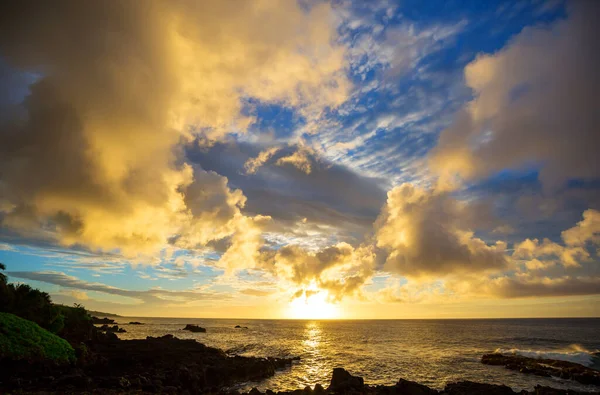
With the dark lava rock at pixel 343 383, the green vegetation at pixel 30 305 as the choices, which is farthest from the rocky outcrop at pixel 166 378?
the green vegetation at pixel 30 305

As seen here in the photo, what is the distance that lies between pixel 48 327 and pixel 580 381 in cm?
7307

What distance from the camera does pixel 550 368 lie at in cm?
4875

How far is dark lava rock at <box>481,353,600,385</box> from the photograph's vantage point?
41.8m

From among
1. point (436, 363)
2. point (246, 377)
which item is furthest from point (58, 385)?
point (436, 363)

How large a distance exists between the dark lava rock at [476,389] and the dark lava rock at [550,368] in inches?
731

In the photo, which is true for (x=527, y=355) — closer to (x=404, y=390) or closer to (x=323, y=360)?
(x=323, y=360)

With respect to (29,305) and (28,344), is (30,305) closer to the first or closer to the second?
(29,305)

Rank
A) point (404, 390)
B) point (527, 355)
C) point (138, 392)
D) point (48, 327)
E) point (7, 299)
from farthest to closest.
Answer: point (527, 355)
point (48, 327)
point (7, 299)
point (404, 390)
point (138, 392)

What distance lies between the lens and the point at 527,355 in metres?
65.5

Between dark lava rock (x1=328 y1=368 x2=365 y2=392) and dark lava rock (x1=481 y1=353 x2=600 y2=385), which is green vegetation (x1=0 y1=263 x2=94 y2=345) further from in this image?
dark lava rock (x1=481 y1=353 x2=600 y2=385)

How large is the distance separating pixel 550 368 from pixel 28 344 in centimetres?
6746

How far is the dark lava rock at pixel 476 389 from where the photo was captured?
31.6 meters

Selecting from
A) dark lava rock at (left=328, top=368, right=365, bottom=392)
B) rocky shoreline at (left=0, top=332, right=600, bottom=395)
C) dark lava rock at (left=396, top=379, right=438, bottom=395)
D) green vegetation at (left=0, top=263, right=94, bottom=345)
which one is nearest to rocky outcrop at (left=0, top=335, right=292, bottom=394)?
rocky shoreline at (left=0, top=332, right=600, bottom=395)

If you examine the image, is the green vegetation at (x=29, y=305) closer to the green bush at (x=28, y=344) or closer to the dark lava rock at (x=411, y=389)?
the green bush at (x=28, y=344)
